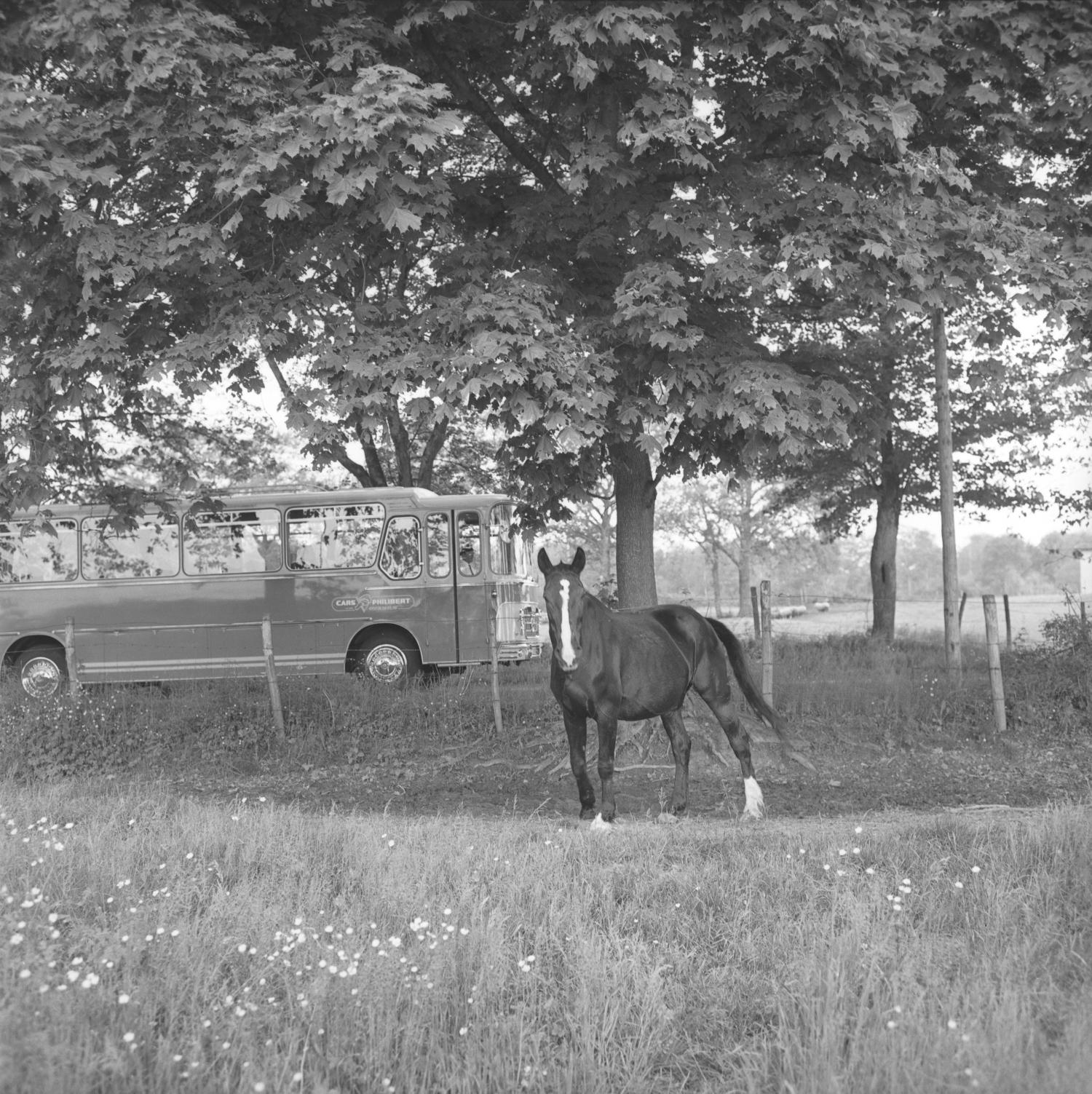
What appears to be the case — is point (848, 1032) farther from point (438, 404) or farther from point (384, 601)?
point (384, 601)

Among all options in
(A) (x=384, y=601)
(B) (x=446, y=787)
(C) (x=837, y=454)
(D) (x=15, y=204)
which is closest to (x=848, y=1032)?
(B) (x=446, y=787)

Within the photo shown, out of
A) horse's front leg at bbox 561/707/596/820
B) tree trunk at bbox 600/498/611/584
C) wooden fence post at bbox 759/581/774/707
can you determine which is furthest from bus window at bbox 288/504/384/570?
tree trunk at bbox 600/498/611/584

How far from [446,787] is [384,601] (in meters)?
9.11

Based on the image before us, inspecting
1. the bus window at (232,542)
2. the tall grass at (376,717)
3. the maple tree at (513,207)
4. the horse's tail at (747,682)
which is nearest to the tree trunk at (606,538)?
the bus window at (232,542)

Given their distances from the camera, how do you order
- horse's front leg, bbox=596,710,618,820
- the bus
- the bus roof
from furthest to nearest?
the bus roof < the bus < horse's front leg, bbox=596,710,618,820

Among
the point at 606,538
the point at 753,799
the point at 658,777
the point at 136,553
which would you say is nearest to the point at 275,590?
the point at 136,553

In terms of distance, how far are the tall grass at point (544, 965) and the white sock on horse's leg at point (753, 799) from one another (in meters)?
2.04

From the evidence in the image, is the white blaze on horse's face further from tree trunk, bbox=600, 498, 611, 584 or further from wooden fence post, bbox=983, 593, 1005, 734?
tree trunk, bbox=600, 498, 611, 584

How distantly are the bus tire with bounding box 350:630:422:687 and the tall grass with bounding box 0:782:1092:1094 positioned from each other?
12.2 metres

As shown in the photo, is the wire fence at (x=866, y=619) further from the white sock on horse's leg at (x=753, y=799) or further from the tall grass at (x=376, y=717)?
the white sock on horse's leg at (x=753, y=799)

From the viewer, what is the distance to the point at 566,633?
299 inches

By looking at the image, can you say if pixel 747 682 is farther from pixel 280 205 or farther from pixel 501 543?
pixel 501 543

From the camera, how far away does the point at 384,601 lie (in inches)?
740

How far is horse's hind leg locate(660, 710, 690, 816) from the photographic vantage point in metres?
8.38
